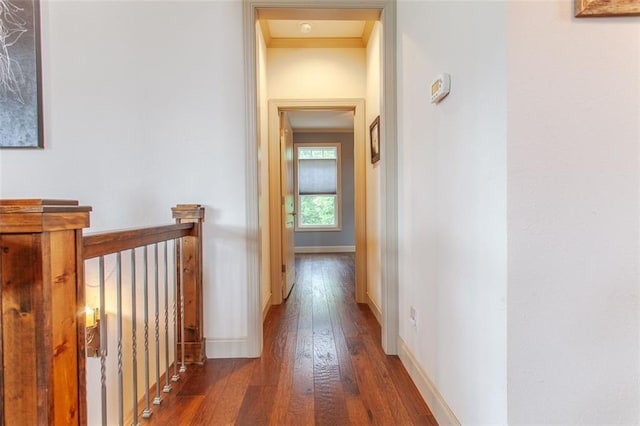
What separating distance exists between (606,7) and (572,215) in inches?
23.3

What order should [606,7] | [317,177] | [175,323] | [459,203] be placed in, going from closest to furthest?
[606,7], [459,203], [175,323], [317,177]

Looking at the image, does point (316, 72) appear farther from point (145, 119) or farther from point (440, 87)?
point (440, 87)

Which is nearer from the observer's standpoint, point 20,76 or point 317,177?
point 20,76

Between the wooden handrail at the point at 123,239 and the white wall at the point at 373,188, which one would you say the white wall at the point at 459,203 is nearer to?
the white wall at the point at 373,188

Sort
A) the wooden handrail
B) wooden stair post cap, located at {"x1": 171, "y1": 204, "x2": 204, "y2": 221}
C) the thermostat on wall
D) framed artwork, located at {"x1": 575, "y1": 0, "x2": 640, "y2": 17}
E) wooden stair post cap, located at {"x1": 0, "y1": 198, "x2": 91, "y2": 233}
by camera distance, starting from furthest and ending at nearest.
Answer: wooden stair post cap, located at {"x1": 171, "y1": 204, "x2": 204, "y2": 221} → the thermostat on wall → the wooden handrail → framed artwork, located at {"x1": 575, "y1": 0, "x2": 640, "y2": 17} → wooden stair post cap, located at {"x1": 0, "y1": 198, "x2": 91, "y2": 233}

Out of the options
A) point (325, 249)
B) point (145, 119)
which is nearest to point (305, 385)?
point (145, 119)

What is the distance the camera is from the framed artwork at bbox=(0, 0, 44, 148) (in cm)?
193

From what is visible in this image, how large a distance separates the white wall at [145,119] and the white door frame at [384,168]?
62 millimetres

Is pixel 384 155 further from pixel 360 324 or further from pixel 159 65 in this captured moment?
pixel 159 65

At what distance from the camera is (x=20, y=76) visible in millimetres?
1946

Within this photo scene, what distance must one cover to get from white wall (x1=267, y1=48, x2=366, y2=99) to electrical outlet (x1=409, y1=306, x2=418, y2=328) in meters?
2.06

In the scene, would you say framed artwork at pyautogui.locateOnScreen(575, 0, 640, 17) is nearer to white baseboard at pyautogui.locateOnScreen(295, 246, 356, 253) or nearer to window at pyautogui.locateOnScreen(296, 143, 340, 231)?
window at pyautogui.locateOnScreen(296, 143, 340, 231)

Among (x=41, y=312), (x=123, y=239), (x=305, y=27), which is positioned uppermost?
(x=305, y=27)

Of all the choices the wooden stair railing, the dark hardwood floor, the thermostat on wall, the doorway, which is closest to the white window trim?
the doorway
